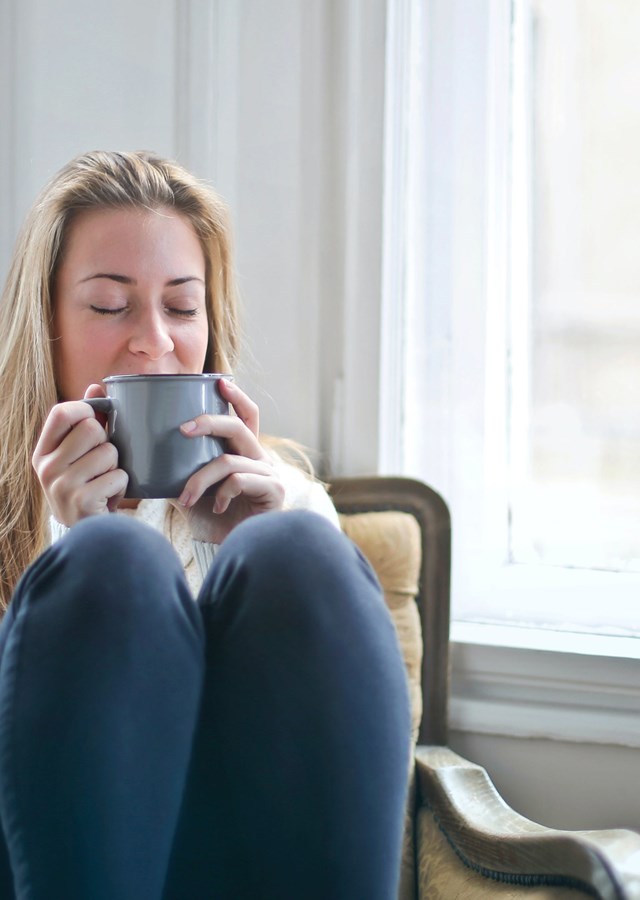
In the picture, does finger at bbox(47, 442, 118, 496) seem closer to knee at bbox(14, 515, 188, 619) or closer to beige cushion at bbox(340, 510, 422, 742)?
knee at bbox(14, 515, 188, 619)

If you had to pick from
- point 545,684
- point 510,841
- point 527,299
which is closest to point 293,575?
point 510,841

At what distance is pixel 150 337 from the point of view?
1121 millimetres

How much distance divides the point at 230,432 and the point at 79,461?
0.45ft

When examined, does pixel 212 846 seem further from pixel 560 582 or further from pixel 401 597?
pixel 560 582

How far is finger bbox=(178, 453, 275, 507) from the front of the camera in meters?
0.89

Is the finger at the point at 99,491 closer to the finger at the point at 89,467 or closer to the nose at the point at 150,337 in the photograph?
the finger at the point at 89,467

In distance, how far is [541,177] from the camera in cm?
153

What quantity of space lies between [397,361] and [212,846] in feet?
3.02

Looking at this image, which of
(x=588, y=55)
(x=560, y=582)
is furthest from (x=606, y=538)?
(x=588, y=55)

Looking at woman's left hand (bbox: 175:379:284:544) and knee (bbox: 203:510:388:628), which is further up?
woman's left hand (bbox: 175:379:284:544)

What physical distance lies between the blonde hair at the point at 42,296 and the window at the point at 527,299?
0.39 meters

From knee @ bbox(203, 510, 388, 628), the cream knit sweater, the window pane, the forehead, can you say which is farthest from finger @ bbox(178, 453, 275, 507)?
the window pane

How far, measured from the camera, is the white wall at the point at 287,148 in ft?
4.99

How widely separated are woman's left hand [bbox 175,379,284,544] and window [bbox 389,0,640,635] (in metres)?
0.56
